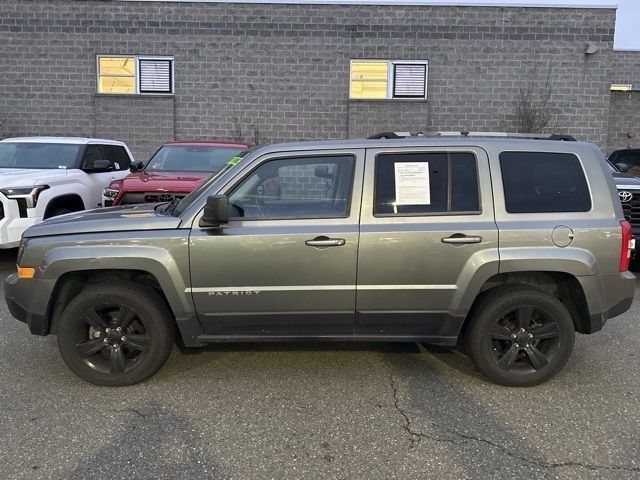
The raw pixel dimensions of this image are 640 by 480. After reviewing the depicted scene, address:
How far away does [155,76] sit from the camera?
14602mm

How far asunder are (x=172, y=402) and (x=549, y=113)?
45.2 feet

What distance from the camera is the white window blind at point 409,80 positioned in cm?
1445

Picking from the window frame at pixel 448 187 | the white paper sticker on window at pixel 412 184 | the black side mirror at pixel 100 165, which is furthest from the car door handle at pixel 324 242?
the black side mirror at pixel 100 165

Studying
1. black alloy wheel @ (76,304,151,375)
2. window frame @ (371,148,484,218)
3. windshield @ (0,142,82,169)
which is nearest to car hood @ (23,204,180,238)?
black alloy wheel @ (76,304,151,375)

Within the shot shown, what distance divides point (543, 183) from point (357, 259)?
1.46 meters

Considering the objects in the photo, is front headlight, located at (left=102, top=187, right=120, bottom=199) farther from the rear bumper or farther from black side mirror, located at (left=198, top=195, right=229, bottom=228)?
the rear bumper

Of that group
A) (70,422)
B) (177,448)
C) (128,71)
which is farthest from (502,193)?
(128,71)

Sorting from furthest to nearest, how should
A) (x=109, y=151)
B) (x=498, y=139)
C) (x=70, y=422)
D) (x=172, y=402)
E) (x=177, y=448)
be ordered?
(x=109, y=151) → (x=498, y=139) → (x=172, y=402) → (x=70, y=422) → (x=177, y=448)

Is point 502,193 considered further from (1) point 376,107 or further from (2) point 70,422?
(1) point 376,107

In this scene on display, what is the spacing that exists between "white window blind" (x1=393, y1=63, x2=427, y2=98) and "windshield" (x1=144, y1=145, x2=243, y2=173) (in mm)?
7654

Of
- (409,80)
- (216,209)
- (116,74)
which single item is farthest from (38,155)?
(409,80)

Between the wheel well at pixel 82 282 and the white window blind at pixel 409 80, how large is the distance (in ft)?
39.5

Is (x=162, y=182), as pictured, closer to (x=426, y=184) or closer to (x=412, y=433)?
(x=426, y=184)

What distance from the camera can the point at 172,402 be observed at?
3623 mm
